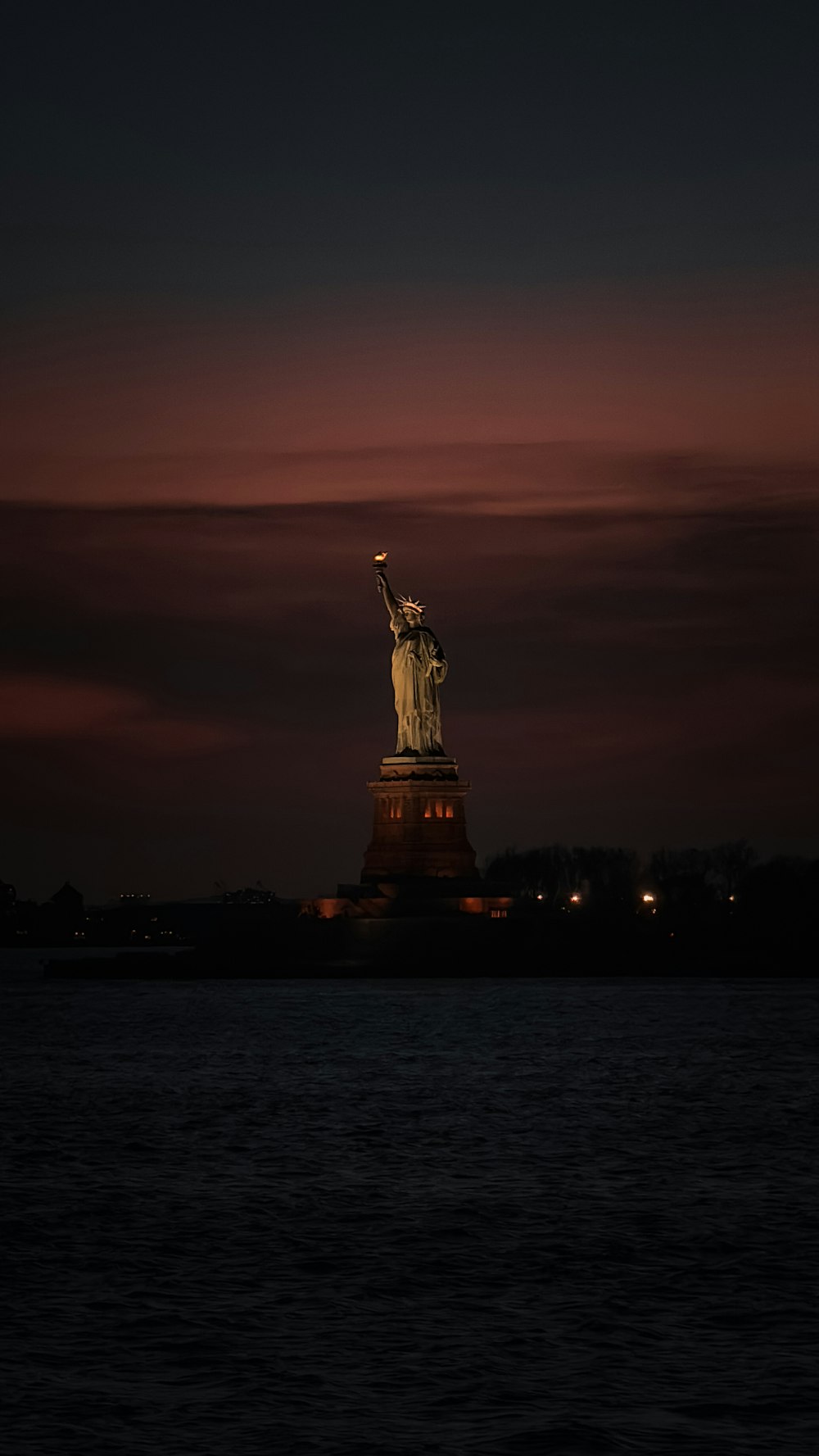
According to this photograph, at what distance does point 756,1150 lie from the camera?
29.6 metres

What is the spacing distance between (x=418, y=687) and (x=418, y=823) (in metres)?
7.12

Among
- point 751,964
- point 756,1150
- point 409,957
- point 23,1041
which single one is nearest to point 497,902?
point 409,957

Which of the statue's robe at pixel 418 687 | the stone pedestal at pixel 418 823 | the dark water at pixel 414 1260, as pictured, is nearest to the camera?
the dark water at pixel 414 1260

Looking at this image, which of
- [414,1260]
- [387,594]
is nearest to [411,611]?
[387,594]

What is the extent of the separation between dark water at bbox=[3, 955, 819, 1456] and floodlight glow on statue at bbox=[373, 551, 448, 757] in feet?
171

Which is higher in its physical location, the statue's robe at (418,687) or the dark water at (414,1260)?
the statue's robe at (418,687)

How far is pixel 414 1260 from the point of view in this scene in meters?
20.3

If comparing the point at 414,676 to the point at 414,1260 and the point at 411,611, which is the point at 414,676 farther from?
the point at 414,1260

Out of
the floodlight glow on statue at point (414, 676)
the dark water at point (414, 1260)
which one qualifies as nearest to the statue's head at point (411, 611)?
the floodlight glow on statue at point (414, 676)

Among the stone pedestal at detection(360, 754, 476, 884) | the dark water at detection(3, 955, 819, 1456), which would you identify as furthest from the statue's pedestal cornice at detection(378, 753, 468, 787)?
the dark water at detection(3, 955, 819, 1456)

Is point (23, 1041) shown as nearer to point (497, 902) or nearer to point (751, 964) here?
point (497, 902)

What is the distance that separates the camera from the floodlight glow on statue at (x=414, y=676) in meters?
98.3

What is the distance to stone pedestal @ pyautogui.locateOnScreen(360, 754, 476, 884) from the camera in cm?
9431

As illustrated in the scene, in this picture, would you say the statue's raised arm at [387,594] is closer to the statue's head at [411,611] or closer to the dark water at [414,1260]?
the statue's head at [411,611]
